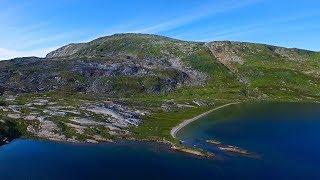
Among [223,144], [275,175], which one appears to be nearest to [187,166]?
[275,175]

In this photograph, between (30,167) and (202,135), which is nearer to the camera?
(30,167)

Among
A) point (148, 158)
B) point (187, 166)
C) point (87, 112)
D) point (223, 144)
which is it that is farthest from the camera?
point (87, 112)

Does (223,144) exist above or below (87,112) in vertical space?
below

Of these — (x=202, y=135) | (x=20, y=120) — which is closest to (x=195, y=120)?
(x=202, y=135)

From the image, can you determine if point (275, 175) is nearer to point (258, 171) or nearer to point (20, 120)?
point (258, 171)

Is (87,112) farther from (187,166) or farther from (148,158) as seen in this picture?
(187,166)

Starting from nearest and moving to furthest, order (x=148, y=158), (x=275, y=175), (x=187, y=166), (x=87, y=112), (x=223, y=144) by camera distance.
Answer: (x=275, y=175)
(x=187, y=166)
(x=148, y=158)
(x=223, y=144)
(x=87, y=112)
